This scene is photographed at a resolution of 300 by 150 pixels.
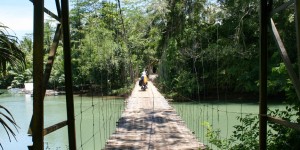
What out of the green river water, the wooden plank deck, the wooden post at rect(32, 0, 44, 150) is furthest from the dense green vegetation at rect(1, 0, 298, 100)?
the wooden post at rect(32, 0, 44, 150)

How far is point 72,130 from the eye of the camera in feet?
8.23

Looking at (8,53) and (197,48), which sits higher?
(197,48)

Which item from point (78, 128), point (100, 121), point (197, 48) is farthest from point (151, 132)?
point (197, 48)

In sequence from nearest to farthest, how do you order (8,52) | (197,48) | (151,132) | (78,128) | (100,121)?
(8,52) → (151,132) → (78,128) → (100,121) → (197,48)

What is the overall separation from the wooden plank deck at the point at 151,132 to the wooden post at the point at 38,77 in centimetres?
302

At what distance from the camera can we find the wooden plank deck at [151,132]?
496cm

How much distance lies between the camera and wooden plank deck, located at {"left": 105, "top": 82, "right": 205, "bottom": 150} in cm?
496

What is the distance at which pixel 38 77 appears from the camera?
1.86 metres

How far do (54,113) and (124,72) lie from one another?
481 centimetres

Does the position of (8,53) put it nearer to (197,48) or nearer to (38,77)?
(38,77)

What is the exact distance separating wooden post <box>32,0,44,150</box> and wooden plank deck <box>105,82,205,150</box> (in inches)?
119

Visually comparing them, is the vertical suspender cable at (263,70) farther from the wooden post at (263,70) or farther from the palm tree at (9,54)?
the palm tree at (9,54)

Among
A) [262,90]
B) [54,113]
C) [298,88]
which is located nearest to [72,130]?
[262,90]

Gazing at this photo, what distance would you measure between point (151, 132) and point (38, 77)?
4272mm
